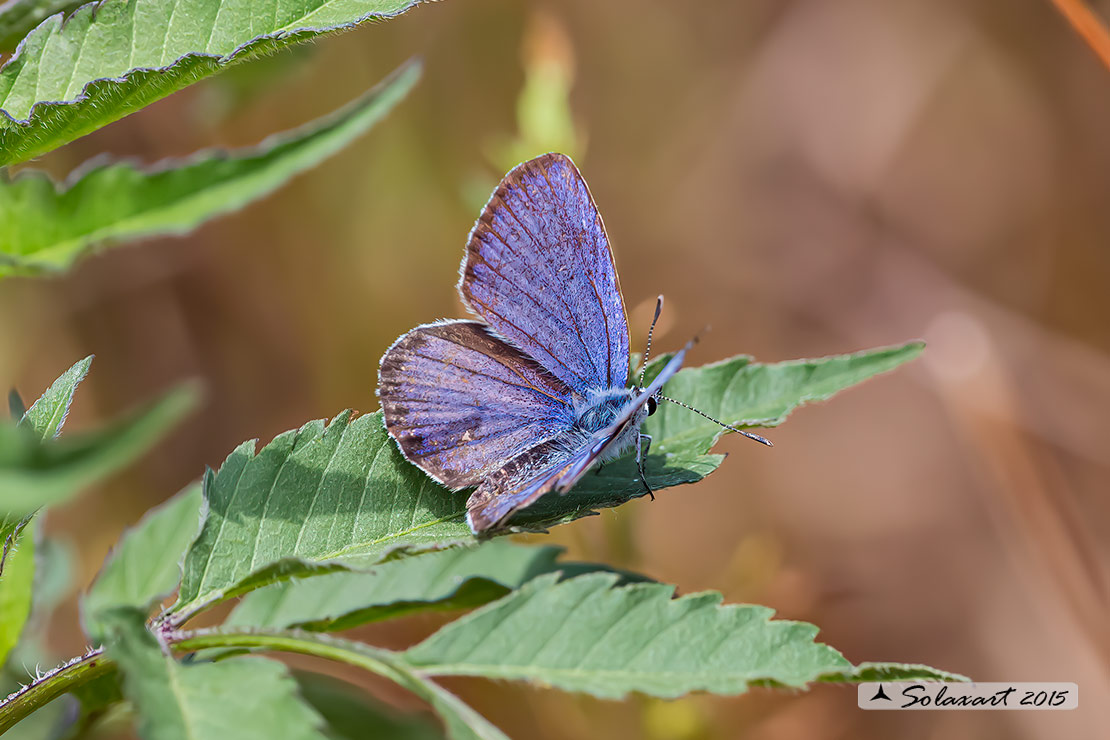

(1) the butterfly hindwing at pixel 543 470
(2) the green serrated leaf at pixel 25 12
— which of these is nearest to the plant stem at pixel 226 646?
(1) the butterfly hindwing at pixel 543 470

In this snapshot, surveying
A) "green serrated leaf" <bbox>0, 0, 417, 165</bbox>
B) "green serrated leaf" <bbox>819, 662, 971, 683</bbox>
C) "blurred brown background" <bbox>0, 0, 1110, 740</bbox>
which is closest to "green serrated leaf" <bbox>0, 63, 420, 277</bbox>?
"green serrated leaf" <bbox>0, 0, 417, 165</bbox>

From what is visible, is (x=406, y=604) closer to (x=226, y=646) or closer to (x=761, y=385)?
(x=226, y=646)

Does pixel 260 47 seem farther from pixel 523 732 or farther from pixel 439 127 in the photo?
pixel 439 127

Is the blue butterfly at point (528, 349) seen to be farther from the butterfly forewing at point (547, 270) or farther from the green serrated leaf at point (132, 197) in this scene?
the green serrated leaf at point (132, 197)

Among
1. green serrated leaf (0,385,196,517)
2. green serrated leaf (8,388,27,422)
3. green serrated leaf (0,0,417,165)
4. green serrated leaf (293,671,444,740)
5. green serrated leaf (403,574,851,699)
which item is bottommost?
green serrated leaf (293,671,444,740)

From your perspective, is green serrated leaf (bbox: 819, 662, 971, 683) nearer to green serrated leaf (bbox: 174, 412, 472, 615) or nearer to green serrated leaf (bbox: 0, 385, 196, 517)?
green serrated leaf (bbox: 174, 412, 472, 615)

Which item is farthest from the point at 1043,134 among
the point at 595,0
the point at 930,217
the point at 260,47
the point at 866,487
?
the point at 260,47
